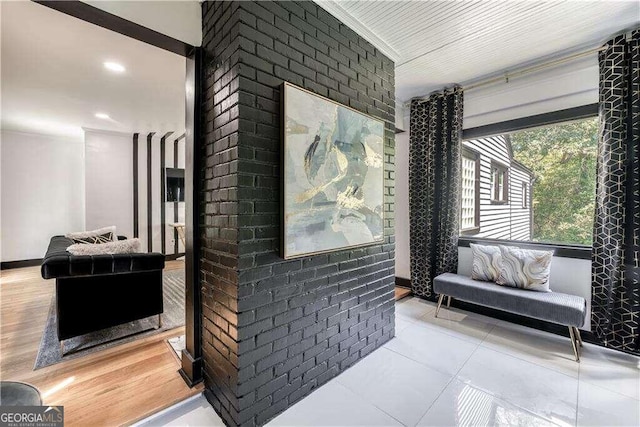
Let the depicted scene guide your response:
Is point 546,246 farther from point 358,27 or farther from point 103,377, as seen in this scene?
point 103,377

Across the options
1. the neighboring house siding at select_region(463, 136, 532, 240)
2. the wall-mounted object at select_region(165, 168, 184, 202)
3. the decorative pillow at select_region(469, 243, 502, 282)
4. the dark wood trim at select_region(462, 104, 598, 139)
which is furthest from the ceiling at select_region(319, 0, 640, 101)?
the wall-mounted object at select_region(165, 168, 184, 202)

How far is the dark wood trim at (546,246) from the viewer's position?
2.53m

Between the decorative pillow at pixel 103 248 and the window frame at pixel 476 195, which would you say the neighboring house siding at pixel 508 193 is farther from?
the decorative pillow at pixel 103 248

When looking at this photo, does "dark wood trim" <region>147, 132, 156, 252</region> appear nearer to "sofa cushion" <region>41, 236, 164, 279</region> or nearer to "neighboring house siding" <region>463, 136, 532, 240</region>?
"sofa cushion" <region>41, 236, 164, 279</region>

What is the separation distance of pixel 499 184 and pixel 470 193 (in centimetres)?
62

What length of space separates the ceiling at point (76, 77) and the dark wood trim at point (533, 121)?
3.42 m

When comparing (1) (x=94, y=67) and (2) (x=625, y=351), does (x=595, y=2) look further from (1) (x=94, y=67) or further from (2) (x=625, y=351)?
(1) (x=94, y=67)

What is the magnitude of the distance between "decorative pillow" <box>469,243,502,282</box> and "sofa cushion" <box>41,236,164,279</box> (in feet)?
11.0

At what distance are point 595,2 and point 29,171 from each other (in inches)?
326

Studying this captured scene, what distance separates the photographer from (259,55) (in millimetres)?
1497

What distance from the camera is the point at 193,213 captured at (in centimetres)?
179

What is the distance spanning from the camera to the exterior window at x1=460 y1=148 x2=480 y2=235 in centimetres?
353

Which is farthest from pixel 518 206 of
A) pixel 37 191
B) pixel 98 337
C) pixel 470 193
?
pixel 37 191

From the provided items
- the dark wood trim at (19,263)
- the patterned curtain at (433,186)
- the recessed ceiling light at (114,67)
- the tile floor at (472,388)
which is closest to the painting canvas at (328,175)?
the tile floor at (472,388)
